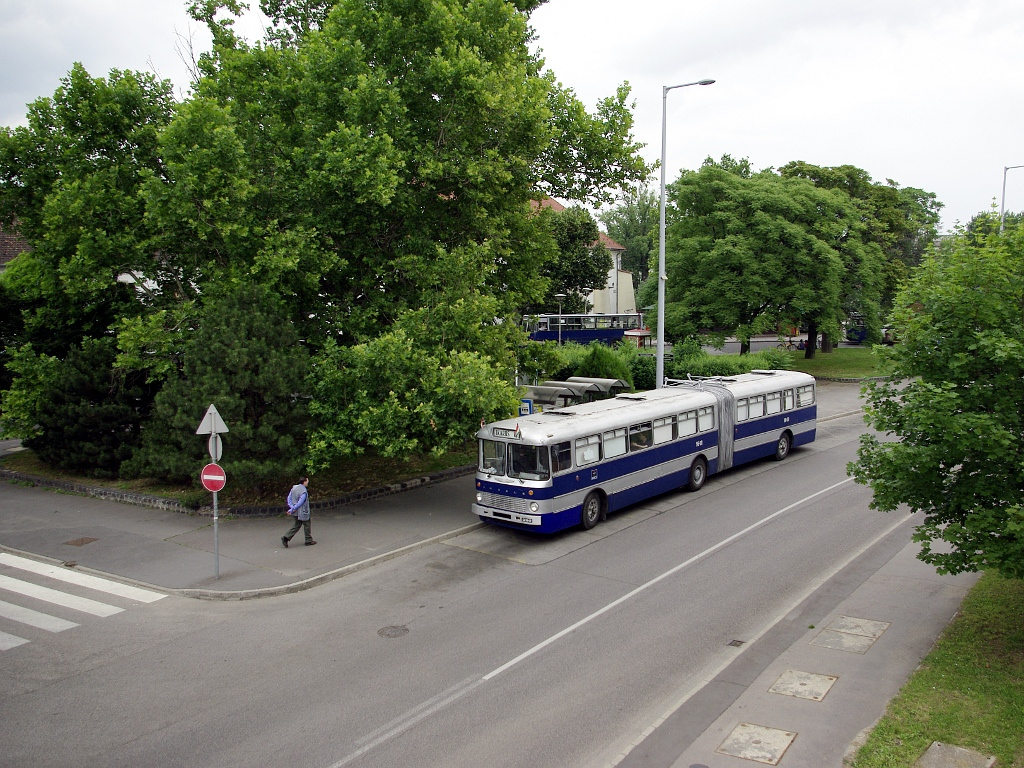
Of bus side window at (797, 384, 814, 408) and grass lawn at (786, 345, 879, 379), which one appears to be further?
grass lawn at (786, 345, 879, 379)

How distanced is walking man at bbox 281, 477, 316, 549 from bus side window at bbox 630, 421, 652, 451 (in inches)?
283

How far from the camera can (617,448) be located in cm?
A: 1703

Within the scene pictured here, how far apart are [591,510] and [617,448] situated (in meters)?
1.54

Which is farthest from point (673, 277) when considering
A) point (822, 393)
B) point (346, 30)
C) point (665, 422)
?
point (346, 30)

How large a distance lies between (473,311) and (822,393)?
26898 mm

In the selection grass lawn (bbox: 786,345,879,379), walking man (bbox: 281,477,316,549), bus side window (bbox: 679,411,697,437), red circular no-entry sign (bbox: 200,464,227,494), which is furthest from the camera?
grass lawn (bbox: 786,345,879,379)

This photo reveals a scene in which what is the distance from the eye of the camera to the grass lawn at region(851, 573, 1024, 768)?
7566 mm

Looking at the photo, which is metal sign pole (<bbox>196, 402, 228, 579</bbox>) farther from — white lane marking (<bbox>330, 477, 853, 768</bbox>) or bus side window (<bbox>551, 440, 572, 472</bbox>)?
bus side window (<bbox>551, 440, 572, 472</bbox>)

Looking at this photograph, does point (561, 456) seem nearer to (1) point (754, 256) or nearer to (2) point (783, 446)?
(2) point (783, 446)

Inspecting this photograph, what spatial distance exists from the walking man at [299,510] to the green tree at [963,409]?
31.1 feet

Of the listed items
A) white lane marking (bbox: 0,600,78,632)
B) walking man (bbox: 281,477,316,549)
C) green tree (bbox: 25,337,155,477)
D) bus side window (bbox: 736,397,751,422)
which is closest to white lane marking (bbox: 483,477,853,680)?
bus side window (bbox: 736,397,751,422)

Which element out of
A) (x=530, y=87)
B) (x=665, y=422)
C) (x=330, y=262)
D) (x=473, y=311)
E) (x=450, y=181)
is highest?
(x=530, y=87)

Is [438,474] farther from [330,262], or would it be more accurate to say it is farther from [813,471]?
A: [813,471]

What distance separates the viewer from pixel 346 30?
17.6 m
